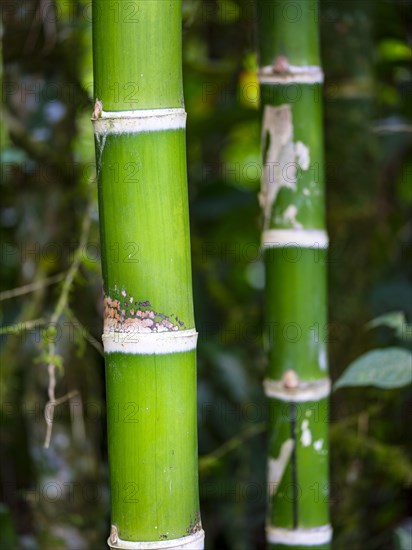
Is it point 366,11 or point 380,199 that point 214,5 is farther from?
point 380,199

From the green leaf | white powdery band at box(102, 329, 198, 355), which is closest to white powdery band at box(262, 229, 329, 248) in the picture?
the green leaf

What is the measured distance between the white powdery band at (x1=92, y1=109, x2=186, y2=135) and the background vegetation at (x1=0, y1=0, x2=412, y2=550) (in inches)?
16.2

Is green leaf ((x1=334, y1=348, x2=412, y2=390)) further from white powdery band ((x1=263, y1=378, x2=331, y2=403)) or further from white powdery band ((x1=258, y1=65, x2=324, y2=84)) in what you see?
white powdery band ((x1=258, y1=65, x2=324, y2=84))

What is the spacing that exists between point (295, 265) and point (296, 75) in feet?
0.62

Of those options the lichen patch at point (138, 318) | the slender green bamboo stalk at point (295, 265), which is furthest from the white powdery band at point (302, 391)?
the lichen patch at point (138, 318)

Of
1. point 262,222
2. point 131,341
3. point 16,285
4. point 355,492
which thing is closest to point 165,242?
point 131,341

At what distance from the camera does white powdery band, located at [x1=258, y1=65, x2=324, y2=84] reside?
787mm

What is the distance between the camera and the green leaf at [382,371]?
0.71m

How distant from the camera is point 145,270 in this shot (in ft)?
1.95

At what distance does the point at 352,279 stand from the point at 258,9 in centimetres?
57

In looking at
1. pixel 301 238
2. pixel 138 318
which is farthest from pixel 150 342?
pixel 301 238

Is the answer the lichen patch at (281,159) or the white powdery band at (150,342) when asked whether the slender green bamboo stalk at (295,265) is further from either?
the white powdery band at (150,342)

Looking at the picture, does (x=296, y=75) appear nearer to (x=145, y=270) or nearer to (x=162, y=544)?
(x=145, y=270)

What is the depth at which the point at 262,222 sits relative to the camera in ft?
2.73
